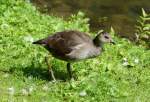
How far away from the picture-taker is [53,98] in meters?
9.51

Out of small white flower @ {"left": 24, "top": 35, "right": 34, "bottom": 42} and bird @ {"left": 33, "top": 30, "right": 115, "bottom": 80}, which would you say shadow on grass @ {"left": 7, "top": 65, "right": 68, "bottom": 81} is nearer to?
bird @ {"left": 33, "top": 30, "right": 115, "bottom": 80}

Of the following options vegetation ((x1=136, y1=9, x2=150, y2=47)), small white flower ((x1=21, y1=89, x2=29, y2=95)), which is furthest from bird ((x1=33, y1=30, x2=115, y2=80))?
vegetation ((x1=136, y1=9, x2=150, y2=47))

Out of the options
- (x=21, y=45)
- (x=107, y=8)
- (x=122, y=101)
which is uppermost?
(x=107, y=8)

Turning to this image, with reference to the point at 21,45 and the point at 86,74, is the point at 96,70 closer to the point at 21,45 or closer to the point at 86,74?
the point at 86,74

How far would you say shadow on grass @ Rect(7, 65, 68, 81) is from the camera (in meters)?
10.2

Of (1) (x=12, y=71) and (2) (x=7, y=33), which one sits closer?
(1) (x=12, y=71)

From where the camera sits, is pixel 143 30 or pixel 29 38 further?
pixel 143 30

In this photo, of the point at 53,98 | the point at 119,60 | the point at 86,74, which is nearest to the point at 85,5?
the point at 119,60

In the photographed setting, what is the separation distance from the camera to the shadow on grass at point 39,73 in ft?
33.4

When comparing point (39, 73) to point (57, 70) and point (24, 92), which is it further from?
point (24, 92)

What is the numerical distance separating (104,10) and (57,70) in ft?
21.1

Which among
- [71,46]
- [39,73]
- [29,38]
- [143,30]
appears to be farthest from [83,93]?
[143,30]

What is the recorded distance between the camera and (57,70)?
34.9 ft

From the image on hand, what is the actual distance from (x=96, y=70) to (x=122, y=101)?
116cm
